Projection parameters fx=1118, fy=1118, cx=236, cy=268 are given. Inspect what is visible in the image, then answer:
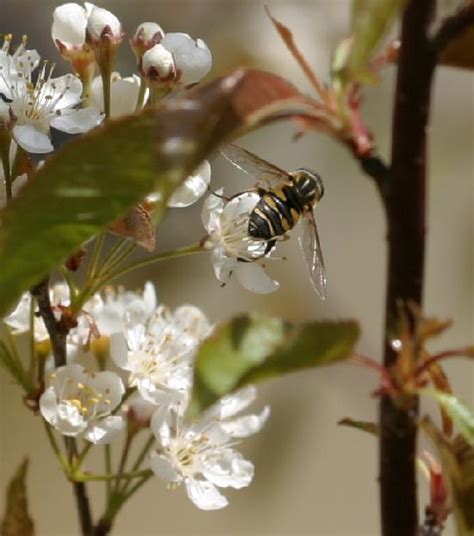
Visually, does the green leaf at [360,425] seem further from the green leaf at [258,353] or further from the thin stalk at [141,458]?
the thin stalk at [141,458]

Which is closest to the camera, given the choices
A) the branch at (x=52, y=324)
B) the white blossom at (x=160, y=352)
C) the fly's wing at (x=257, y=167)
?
the branch at (x=52, y=324)

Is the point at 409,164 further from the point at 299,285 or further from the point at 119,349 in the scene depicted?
the point at 299,285

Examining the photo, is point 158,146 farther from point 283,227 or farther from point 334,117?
point 283,227

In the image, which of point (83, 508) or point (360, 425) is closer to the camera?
point (360, 425)

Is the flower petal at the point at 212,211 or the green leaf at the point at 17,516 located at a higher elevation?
the flower petal at the point at 212,211

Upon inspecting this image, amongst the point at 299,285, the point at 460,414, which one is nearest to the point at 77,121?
the point at 460,414

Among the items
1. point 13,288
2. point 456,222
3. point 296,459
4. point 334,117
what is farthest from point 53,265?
point 456,222

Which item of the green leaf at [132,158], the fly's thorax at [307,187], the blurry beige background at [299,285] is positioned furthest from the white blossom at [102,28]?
the blurry beige background at [299,285]
